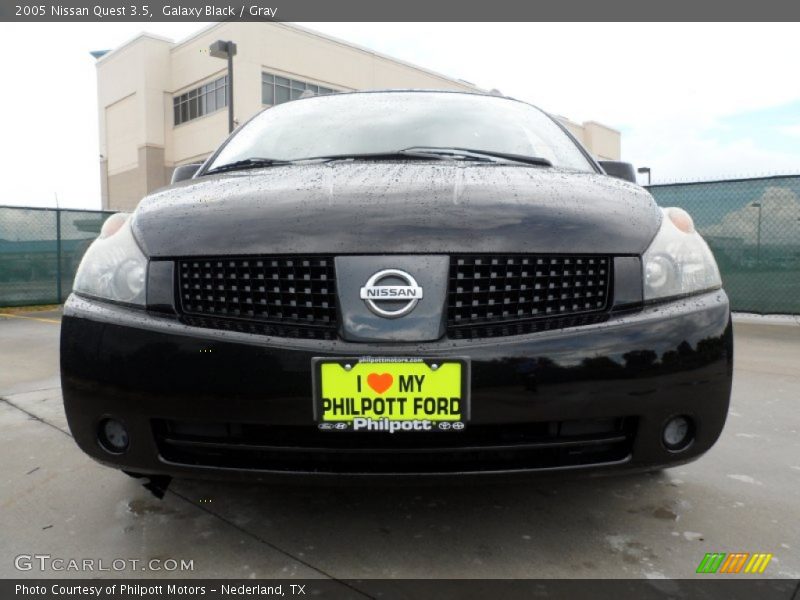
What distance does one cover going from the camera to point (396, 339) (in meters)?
1.39

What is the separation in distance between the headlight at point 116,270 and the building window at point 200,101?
29129 millimetres

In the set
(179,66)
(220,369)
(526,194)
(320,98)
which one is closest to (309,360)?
(220,369)

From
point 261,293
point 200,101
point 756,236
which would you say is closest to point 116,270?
point 261,293

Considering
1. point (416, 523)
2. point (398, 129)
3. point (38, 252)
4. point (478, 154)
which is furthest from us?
point (38, 252)

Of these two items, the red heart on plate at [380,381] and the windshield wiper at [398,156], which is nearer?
the red heart on plate at [380,381]

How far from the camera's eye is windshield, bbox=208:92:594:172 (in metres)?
2.35

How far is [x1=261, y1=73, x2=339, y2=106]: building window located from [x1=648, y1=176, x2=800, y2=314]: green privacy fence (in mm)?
24107

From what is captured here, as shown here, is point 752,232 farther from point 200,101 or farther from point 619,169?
point 200,101

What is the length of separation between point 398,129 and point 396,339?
1319 millimetres

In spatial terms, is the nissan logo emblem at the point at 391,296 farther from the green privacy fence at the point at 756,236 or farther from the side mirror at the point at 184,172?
the green privacy fence at the point at 756,236

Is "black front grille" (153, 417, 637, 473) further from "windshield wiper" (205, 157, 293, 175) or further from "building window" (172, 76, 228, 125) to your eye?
"building window" (172, 76, 228, 125)

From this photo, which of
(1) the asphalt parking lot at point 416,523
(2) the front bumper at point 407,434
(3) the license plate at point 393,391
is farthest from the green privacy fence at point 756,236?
(3) the license plate at point 393,391

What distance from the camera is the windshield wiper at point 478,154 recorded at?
→ 218cm

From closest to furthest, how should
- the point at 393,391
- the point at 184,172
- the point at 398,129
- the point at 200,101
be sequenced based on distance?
the point at 393,391
the point at 398,129
the point at 184,172
the point at 200,101
